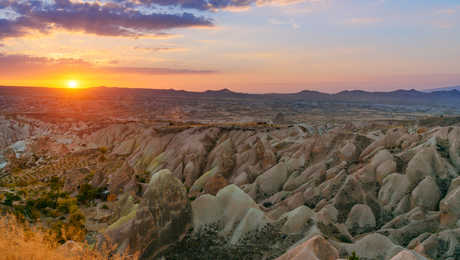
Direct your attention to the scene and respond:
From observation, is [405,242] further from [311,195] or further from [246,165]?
[246,165]

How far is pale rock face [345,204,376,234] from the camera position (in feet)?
76.0

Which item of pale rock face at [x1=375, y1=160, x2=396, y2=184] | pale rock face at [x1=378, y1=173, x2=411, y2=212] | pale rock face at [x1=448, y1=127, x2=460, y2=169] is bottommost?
pale rock face at [x1=378, y1=173, x2=411, y2=212]

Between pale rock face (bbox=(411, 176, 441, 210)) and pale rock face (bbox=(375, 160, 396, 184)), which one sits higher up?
pale rock face (bbox=(375, 160, 396, 184))

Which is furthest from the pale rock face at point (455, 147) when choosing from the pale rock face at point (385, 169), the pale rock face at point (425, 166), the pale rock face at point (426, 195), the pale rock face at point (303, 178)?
the pale rock face at point (303, 178)

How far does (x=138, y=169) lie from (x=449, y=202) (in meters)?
49.6

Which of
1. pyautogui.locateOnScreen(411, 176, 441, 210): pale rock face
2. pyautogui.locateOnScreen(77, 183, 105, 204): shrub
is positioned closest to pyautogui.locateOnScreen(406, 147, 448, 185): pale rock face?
pyautogui.locateOnScreen(411, 176, 441, 210): pale rock face

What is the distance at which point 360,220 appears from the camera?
2369 cm

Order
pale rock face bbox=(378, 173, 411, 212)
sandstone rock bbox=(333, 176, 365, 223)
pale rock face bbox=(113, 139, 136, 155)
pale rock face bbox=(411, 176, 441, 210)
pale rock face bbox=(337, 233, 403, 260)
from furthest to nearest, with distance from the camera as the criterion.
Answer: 1. pale rock face bbox=(113, 139, 136, 155)
2. pale rock face bbox=(378, 173, 411, 212)
3. sandstone rock bbox=(333, 176, 365, 223)
4. pale rock face bbox=(411, 176, 441, 210)
5. pale rock face bbox=(337, 233, 403, 260)

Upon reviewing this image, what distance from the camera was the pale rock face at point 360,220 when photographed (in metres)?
23.2

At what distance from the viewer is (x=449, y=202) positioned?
20.6 meters

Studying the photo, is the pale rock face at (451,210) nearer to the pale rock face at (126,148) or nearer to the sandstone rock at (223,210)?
the sandstone rock at (223,210)

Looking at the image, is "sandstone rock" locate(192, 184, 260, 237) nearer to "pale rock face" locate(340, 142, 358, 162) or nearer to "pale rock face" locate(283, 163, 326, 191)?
"pale rock face" locate(283, 163, 326, 191)

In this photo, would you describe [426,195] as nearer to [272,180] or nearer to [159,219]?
[272,180]

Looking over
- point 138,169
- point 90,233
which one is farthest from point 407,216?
point 138,169
